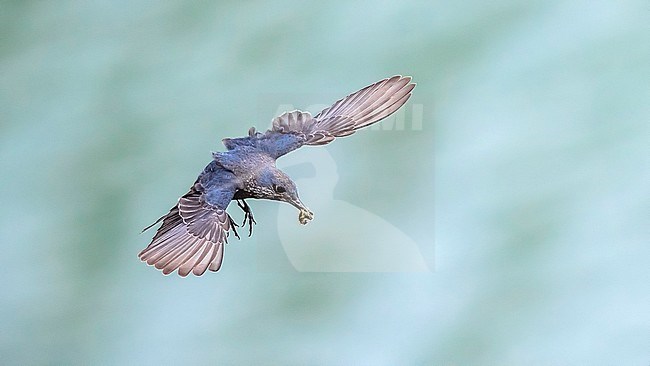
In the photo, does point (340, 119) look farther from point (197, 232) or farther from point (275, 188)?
point (197, 232)

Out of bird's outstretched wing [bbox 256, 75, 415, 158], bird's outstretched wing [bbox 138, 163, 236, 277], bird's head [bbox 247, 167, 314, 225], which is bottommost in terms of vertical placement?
bird's outstretched wing [bbox 138, 163, 236, 277]

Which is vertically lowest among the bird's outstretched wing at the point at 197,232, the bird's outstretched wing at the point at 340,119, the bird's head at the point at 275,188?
the bird's outstretched wing at the point at 197,232

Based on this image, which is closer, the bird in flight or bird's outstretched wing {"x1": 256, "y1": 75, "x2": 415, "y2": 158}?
the bird in flight

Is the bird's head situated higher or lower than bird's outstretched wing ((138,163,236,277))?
higher

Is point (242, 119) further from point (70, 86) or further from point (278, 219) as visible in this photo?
point (70, 86)

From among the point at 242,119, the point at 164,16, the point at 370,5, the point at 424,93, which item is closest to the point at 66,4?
the point at 164,16

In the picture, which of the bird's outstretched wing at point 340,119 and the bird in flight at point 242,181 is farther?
the bird's outstretched wing at point 340,119

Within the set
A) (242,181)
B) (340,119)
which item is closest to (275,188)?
(242,181)

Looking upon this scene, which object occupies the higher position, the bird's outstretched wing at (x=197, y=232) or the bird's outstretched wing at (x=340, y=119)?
the bird's outstretched wing at (x=340, y=119)
